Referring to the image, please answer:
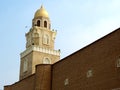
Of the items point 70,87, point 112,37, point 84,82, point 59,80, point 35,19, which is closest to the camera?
point 112,37

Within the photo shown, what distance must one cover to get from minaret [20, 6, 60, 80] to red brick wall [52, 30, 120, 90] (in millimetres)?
14413

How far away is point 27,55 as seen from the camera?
45.9 metres

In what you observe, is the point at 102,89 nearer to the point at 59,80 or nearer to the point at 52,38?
the point at 59,80

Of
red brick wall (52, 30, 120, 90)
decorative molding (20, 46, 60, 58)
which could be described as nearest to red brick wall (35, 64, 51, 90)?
red brick wall (52, 30, 120, 90)

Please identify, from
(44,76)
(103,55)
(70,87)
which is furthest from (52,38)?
(103,55)

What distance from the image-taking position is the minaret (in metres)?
44.6

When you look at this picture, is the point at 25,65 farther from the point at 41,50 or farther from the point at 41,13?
the point at 41,13

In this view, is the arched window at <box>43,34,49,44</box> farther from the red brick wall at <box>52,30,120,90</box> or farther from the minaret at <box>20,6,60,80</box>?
the red brick wall at <box>52,30,120,90</box>

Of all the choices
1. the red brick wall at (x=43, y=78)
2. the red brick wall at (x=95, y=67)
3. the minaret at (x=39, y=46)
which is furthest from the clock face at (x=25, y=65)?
the red brick wall at (x=95, y=67)

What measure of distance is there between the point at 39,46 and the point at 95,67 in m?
21.2

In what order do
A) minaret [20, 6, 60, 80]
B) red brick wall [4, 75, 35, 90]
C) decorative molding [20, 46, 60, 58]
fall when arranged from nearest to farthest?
red brick wall [4, 75, 35, 90]
minaret [20, 6, 60, 80]
decorative molding [20, 46, 60, 58]

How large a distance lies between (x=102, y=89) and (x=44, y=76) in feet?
32.0

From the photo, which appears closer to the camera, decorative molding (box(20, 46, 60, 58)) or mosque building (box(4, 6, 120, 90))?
mosque building (box(4, 6, 120, 90))

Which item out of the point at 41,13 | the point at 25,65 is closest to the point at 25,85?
the point at 25,65
